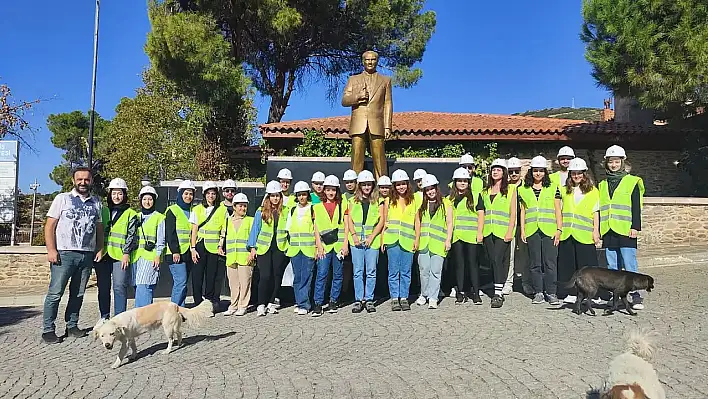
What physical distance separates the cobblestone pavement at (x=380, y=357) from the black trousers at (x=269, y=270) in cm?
32

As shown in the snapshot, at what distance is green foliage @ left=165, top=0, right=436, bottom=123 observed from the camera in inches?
732

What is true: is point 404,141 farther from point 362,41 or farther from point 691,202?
point 691,202

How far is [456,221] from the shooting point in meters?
7.79

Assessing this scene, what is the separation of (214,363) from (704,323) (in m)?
5.02

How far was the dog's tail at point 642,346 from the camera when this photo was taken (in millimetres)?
3498

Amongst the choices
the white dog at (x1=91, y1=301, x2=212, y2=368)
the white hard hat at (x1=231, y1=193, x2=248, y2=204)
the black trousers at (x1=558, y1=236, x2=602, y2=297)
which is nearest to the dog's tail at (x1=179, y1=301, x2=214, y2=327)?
the white dog at (x1=91, y1=301, x2=212, y2=368)

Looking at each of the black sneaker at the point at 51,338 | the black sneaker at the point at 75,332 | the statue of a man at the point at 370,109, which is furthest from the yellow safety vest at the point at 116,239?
the statue of a man at the point at 370,109

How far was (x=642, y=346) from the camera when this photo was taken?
138 inches

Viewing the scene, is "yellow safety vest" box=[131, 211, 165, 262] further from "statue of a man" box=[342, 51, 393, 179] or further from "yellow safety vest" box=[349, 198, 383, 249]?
"statue of a man" box=[342, 51, 393, 179]

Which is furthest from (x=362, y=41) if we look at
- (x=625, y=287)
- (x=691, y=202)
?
(x=625, y=287)

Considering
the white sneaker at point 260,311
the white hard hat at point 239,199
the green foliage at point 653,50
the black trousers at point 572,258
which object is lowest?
the white sneaker at point 260,311

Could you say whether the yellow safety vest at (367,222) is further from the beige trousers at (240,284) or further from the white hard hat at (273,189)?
the beige trousers at (240,284)

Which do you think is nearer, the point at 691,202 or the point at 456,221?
the point at 456,221

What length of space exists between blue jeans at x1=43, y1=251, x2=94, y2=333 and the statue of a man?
4.79 metres
